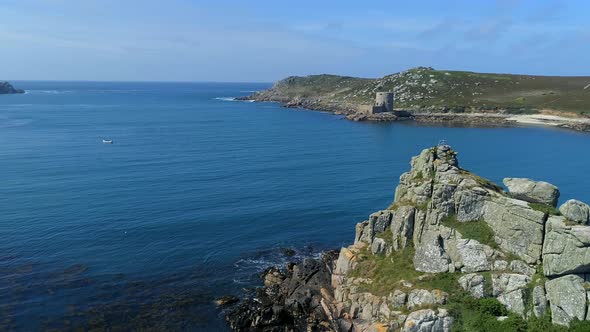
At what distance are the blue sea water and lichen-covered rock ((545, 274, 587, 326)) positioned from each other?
82.6 feet

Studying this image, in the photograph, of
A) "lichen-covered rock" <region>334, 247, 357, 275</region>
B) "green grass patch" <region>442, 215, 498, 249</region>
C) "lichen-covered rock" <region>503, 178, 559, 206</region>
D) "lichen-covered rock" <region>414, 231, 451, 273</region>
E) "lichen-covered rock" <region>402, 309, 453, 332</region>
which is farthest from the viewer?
"lichen-covered rock" <region>334, 247, 357, 275</region>

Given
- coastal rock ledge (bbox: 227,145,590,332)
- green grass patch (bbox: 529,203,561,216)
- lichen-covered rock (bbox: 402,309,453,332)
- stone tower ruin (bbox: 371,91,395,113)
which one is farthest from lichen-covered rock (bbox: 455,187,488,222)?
stone tower ruin (bbox: 371,91,395,113)

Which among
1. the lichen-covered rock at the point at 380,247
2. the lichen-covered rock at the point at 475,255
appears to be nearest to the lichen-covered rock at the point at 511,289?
the lichen-covered rock at the point at 475,255

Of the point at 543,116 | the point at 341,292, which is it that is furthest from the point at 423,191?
the point at 543,116

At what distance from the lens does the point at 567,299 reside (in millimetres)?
29562

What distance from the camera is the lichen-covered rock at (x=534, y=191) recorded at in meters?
35.1

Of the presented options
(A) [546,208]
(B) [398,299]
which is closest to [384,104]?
(A) [546,208]

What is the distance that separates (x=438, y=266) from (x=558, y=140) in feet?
376

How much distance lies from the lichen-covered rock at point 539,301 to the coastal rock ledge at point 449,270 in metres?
0.06

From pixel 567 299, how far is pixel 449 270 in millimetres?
7916

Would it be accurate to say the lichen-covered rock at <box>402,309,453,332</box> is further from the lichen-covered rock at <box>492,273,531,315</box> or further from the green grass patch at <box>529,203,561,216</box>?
the green grass patch at <box>529,203,561,216</box>

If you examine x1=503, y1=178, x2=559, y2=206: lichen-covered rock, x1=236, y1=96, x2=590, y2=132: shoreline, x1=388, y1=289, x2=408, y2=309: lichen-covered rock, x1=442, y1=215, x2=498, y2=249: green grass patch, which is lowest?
x1=388, y1=289, x2=408, y2=309: lichen-covered rock

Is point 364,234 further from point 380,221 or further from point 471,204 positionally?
point 471,204

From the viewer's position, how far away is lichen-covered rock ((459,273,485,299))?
3253 centimetres
